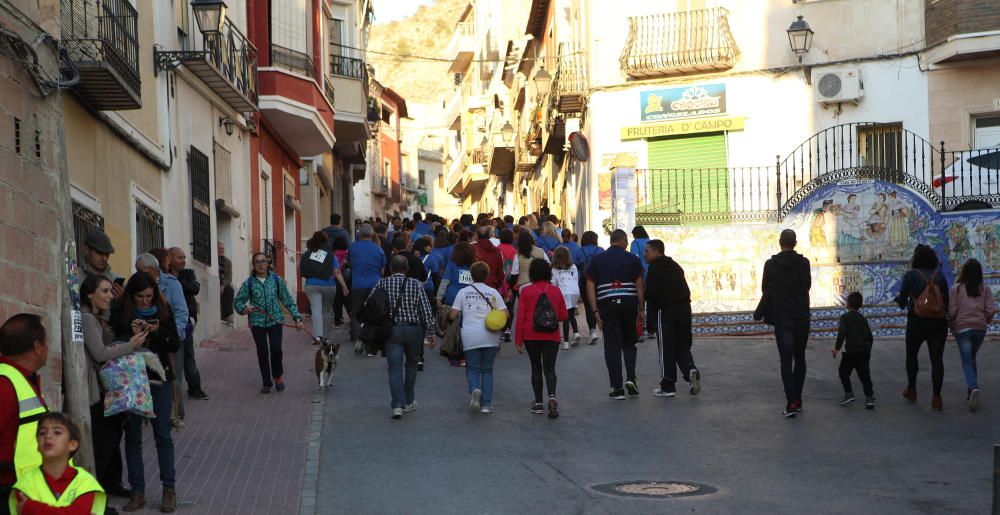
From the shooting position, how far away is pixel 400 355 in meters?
13.4

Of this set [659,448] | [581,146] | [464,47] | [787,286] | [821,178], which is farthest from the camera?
[464,47]

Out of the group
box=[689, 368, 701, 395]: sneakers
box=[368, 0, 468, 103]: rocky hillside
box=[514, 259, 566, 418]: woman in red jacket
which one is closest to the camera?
box=[514, 259, 566, 418]: woman in red jacket

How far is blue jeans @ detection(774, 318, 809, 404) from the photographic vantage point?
13633mm

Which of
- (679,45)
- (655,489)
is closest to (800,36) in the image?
(679,45)

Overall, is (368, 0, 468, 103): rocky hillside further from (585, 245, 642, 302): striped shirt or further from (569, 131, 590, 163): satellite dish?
(585, 245, 642, 302): striped shirt

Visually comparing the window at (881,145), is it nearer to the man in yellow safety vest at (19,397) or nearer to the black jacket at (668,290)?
the black jacket at (668,290)

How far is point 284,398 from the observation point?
1484cm

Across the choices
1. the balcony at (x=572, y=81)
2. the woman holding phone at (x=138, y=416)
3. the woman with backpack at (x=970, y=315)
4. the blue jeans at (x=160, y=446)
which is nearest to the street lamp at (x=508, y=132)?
the balcony at (x=572, y=81)

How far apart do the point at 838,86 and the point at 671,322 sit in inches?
535

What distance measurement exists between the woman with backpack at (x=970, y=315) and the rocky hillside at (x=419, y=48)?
94.1 meters

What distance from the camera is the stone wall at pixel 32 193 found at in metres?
8.86

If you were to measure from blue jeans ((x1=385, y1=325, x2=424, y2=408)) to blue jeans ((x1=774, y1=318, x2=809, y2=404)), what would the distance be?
3.69 meters

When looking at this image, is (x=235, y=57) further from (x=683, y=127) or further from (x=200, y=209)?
(x=683, y=127)

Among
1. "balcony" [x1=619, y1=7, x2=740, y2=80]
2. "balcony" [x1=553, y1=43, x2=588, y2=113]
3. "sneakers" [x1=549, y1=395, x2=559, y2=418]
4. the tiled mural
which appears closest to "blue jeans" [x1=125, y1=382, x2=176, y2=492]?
"sneakers" [x1=549, y1=395, x2=559, y2=418]
